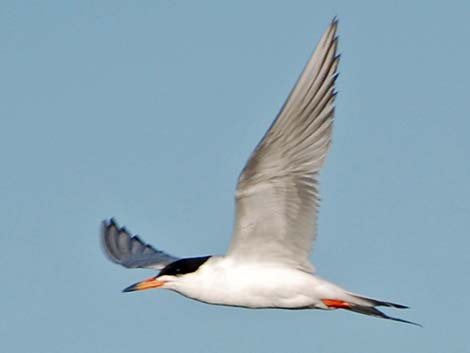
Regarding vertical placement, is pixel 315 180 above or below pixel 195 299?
above

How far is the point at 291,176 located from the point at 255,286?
1.04m

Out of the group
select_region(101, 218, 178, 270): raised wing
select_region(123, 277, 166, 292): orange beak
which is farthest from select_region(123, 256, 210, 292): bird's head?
select_region(101, 218, 178, 270): raised wing

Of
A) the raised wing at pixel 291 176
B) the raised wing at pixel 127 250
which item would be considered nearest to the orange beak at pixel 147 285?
the raised wing at pixel 291 176

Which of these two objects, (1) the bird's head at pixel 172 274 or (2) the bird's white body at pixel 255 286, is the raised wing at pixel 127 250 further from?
(2) the bird's white body at pixel 255 286

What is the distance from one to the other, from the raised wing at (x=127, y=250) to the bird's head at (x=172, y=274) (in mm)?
1761

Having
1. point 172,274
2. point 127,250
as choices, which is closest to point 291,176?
point 172,274

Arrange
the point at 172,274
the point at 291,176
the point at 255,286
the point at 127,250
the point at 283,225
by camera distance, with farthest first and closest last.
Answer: the point at 127,250 < the point at 172,274 < the point at 255,286 < the point at 283,225 < the point at 291,176

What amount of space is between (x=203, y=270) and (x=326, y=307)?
3.63ft

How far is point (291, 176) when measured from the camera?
12078 millimetres

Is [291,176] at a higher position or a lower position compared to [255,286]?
higher

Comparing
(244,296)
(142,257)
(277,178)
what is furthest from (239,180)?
(142,257)

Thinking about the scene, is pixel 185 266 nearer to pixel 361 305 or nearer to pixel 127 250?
pixel 361 305

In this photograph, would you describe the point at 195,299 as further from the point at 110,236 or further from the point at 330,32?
the point at 110,236

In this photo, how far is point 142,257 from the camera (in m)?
15.4
